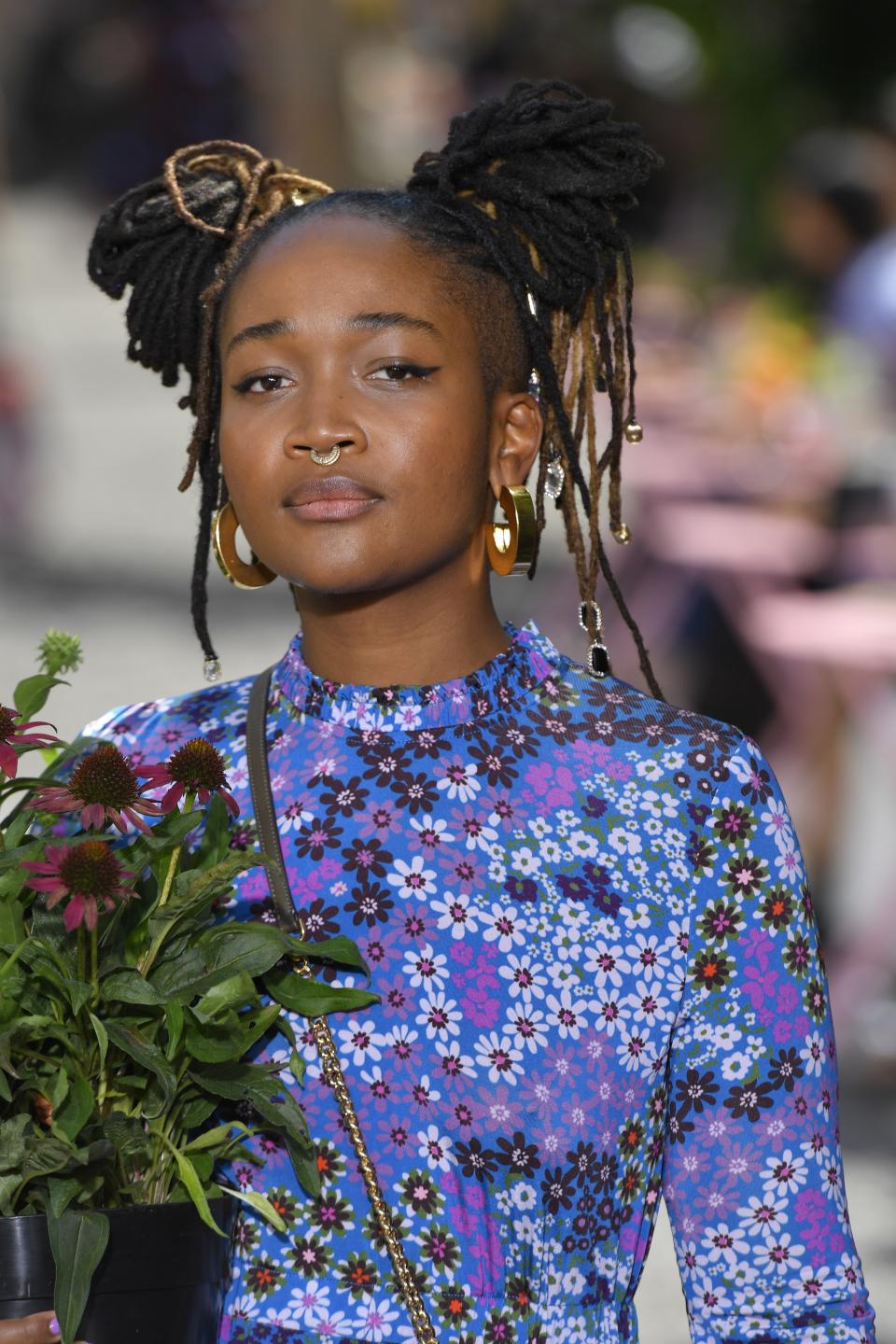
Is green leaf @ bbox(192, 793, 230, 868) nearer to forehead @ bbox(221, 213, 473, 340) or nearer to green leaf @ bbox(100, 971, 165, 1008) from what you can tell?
green leaf @ bbox(100, 971, 165, 1008)

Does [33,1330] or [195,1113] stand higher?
[195,1113]

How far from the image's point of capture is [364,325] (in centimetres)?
200

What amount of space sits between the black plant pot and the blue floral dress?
19cm

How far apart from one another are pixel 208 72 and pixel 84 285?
2189 millimetres

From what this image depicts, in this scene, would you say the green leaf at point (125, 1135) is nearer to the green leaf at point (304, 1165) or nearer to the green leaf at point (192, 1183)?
the green leaf at point (192, 1183)

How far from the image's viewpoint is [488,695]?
2096mm

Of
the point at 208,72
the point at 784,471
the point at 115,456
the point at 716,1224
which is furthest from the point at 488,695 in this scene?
the point at 208,72

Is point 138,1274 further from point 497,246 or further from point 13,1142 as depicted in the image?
point 497,246

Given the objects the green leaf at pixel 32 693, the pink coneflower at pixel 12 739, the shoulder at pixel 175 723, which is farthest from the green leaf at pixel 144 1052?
the shoulder at pixel 175 723

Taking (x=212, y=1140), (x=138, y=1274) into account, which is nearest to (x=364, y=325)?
(x=212, y=1140)

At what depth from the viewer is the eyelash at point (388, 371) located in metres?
2.01

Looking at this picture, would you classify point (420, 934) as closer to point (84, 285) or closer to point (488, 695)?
point (488, 695)

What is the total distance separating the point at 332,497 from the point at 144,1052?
0.60 metres

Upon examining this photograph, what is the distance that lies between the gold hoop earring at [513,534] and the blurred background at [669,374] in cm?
275
